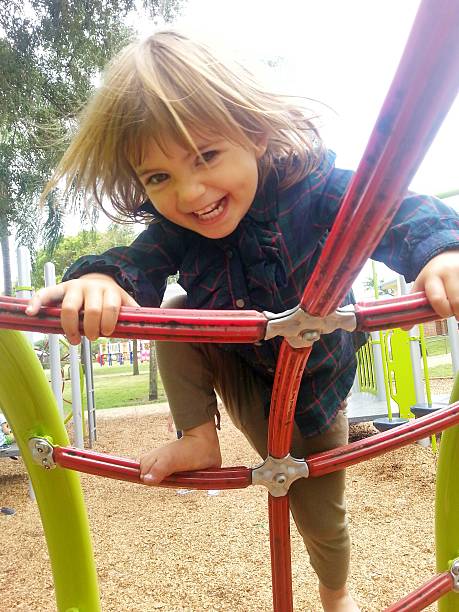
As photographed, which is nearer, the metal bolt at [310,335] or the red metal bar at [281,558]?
Answer: the metal bolt at [310,335]

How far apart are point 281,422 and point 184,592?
44.0 inches

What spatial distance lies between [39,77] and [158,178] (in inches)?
161

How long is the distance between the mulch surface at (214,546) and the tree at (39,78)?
227 centimetres

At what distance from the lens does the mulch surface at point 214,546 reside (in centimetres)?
150

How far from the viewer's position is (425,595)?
70cm

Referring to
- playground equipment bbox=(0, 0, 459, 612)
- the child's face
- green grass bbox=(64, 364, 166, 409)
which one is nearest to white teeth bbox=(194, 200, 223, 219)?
the child's face

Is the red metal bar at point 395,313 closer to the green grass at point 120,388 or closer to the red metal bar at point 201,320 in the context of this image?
the red metal bar at point 201,320

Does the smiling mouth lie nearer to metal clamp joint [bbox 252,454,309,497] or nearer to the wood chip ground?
metal clamp joint [bbox 252,454,309,497]

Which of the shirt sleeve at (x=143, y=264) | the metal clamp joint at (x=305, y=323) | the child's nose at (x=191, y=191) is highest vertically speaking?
the child's nose at (x=191, y=191)

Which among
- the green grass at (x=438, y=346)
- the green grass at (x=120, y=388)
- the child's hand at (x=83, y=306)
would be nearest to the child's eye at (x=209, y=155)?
the child's hand at (x=83, y=306)

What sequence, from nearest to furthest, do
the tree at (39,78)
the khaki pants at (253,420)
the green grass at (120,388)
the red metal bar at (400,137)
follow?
the red metal bar at (400,137), the khaki pants at (253,420), the tree at (39,78), the green grass at (120,388)

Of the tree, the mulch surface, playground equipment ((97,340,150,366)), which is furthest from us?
playground equipment ((97,340,150,366))

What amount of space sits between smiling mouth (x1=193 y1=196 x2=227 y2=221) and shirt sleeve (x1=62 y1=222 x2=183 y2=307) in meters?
0.10

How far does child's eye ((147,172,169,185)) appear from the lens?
2.18 feet
